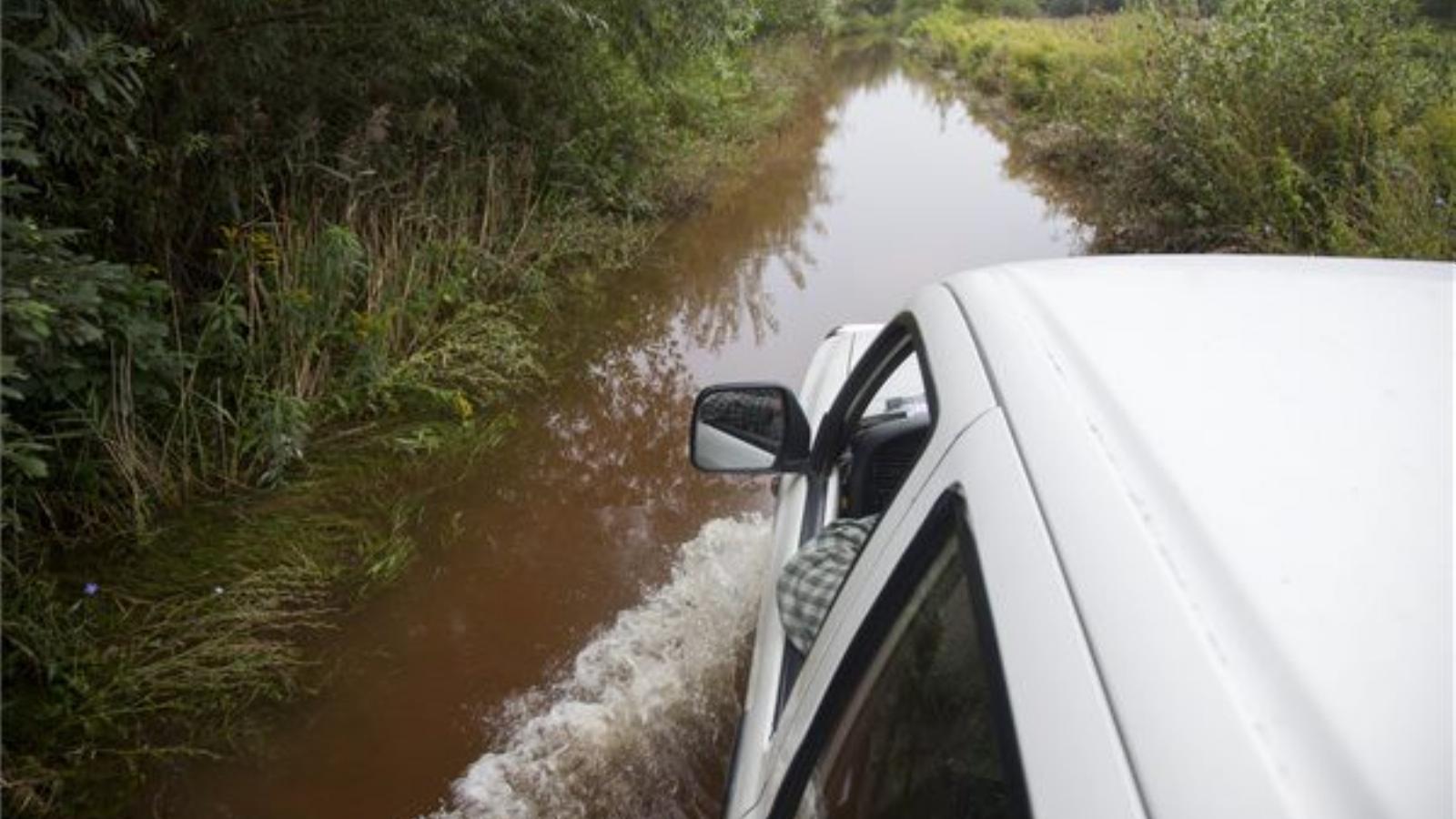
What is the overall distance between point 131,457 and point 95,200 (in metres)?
1.03

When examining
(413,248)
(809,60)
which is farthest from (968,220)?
(809,60)

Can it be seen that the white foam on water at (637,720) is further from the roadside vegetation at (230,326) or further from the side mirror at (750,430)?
the side mirror at (750,430)

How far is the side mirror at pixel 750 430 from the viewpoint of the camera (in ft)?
7.05

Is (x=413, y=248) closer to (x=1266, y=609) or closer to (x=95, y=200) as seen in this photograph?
(x=95, y=200)

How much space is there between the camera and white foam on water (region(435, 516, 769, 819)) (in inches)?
107

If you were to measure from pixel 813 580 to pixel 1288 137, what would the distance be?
21.1 feet

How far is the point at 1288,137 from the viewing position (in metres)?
6.43

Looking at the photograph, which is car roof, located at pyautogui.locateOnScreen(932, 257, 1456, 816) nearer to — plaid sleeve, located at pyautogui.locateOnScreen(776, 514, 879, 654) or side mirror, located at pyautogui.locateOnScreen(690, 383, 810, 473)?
plaid sleeve, located at pyautogui.locateOnScreen(776, 514, 879, 654)

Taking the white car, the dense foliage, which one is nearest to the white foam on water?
the white car

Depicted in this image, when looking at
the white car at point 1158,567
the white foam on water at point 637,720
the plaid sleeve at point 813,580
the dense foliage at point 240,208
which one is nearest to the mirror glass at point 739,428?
the plaid sleeve at point 813,580

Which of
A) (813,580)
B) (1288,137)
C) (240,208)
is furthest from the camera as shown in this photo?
(1288,137)

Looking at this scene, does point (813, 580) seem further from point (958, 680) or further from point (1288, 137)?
point (1288, 137)

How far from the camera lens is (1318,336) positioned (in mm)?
1037

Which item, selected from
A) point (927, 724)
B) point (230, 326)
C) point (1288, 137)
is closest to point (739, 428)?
point (927, 724)
